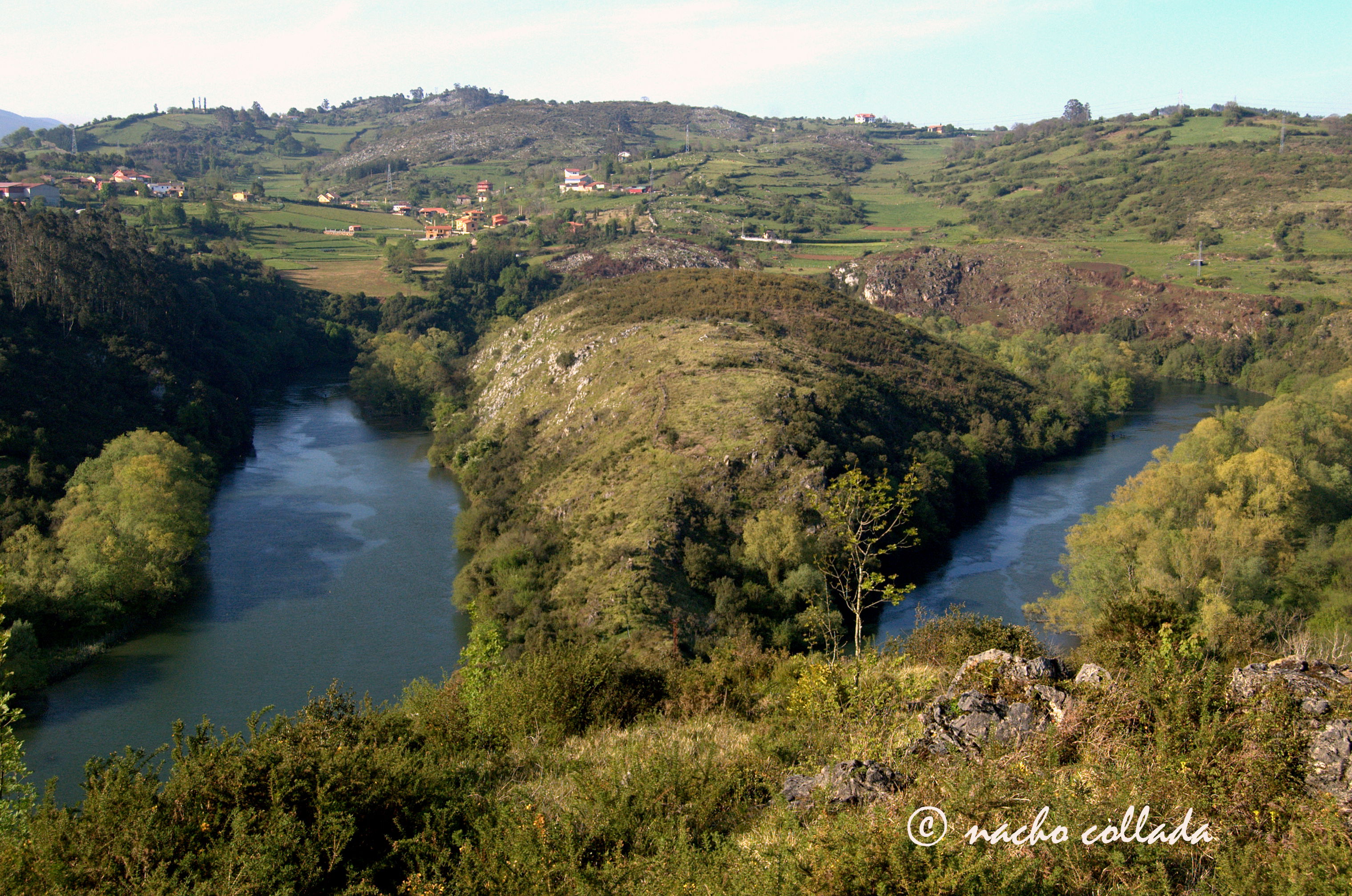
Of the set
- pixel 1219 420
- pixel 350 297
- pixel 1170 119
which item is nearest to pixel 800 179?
pixel 1170 119

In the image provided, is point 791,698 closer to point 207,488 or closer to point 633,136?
point 207,488

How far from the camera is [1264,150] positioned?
117 m

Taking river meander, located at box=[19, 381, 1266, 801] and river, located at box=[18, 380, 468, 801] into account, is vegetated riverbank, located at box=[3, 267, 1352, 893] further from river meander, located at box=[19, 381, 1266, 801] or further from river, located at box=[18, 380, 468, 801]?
river, located at box=[18, 380, 468, 801]

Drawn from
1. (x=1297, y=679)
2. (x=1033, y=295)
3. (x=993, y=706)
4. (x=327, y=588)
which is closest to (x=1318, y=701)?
(x=1297, y=679)

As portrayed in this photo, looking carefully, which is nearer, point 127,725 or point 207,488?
point 127,725

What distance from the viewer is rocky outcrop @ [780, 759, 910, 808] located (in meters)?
8.80

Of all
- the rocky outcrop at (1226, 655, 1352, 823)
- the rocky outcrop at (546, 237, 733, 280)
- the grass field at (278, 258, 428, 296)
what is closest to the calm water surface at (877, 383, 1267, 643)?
the rocky outcrop at (1226, 655, 1352, 823)

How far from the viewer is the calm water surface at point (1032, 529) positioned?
34.2 m

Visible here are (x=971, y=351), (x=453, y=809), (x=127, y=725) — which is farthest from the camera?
(x=971, y=351)

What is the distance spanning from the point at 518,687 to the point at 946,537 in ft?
101

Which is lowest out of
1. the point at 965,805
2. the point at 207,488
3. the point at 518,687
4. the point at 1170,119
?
the point at 207,488

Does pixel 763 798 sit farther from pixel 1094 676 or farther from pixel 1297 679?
pixel 1297 679

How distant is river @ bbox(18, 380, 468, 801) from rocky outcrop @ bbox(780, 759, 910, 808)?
2009 centimetres

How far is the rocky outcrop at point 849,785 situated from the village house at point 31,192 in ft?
342
